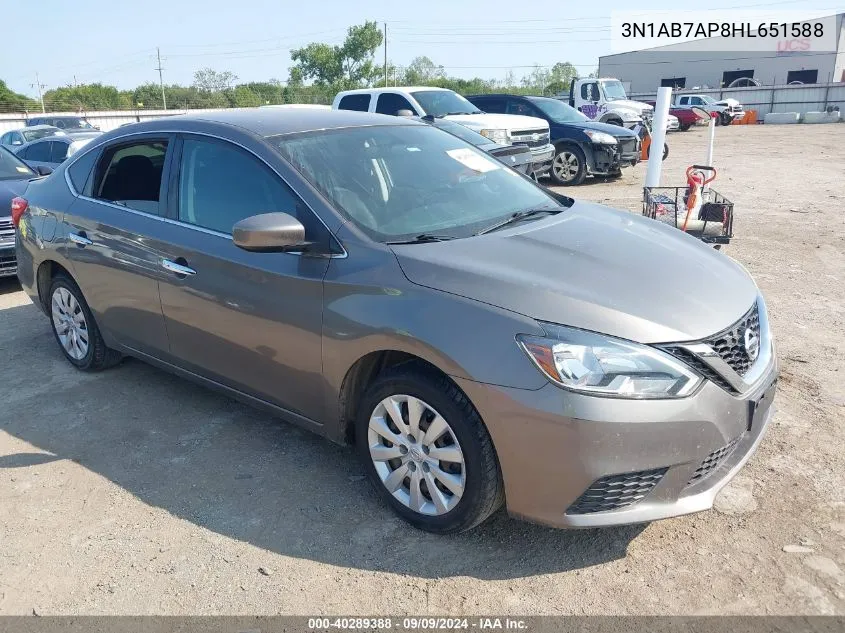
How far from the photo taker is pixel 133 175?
436cm

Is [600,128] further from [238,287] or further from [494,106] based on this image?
[238,287]

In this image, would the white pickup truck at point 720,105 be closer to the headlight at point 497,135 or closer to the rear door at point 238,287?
the headlight at point 497,135

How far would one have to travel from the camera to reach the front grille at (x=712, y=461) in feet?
8.92

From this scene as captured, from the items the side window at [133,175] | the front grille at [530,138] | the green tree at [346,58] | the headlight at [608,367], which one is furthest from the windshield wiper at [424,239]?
the green tree at [346,58]

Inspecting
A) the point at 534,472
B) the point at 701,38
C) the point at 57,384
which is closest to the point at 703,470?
the point at 534,472

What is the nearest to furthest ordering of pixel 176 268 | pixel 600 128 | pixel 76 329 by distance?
pixel 176 268
pixel 76 329
pixel 600 128

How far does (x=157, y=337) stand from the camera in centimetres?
420

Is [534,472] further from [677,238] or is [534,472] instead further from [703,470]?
[677,238]

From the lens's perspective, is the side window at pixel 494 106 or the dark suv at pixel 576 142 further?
the side window at pixel 494 106

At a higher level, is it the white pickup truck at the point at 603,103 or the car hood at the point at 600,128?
the white pickup truck at the point at 603,103

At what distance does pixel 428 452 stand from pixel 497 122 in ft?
35.2

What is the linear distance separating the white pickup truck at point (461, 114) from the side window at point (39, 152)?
5.48 meters

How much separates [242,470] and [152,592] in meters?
0.93

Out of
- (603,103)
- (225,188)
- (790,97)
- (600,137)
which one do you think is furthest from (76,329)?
(790,97)
